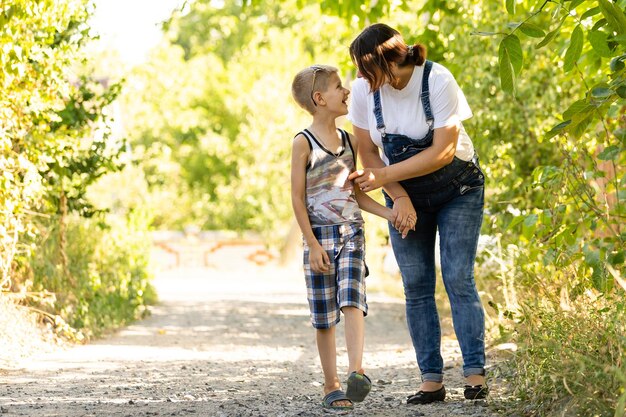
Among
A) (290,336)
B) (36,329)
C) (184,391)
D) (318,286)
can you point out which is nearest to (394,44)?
(318,286)

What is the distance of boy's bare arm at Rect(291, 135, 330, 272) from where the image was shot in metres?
5.01

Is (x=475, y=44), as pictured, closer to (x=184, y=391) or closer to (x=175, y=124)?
(x=184, y=391)

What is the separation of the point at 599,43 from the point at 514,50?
2.21 ft

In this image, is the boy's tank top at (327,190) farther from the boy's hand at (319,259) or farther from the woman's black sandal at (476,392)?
the woman's black sandal at (476,392)

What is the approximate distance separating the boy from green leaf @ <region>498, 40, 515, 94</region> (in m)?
0.83

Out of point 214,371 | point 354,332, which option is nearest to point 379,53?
point 354,332

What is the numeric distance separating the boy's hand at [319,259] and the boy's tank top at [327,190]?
0.14m

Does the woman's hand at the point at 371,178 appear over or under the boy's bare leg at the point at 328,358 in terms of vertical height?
over

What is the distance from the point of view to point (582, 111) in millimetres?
4637

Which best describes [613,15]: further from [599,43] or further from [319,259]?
[319,259]

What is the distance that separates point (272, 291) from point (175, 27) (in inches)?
1287

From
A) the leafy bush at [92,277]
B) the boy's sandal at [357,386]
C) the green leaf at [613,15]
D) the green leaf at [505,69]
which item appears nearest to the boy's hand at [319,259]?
the boy's sandal at [357,386]

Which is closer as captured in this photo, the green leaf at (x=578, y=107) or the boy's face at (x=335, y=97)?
the green leaf at (x=578, y=107)

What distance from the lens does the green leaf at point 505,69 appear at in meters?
4.51
